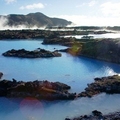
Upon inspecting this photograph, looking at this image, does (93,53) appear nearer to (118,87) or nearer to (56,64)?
(56,64)

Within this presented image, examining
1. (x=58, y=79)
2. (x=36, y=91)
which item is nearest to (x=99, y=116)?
(x=36, y=91)

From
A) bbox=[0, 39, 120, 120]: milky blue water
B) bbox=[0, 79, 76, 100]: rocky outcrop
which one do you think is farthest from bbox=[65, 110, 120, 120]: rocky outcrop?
bbox=[0, 79, 76, 100]: rocky outcrop

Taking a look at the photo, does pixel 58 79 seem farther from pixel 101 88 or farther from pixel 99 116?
pixel 99 116

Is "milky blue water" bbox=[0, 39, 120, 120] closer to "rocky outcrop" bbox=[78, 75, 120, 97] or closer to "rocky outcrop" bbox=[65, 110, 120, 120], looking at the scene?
"rocky outcrop" bbox=[78, 75, 120, 97]

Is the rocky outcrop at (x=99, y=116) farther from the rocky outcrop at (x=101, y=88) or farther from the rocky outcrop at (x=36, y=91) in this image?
the rocky outcrop at (x=101, y=88)

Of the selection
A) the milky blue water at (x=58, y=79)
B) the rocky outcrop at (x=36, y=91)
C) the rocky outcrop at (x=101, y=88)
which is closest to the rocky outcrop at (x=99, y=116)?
the milky blue water at (x=58, y=79)

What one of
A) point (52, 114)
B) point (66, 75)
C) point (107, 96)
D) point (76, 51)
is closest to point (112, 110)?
point (107, 96)
